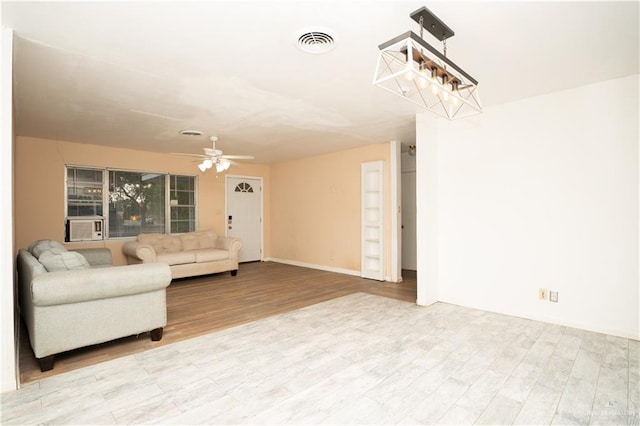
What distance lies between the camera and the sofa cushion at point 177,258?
5461mm

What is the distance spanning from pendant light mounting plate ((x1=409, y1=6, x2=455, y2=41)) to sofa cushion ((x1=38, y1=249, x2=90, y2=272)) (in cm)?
342

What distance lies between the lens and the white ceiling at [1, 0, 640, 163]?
2029 millimetres

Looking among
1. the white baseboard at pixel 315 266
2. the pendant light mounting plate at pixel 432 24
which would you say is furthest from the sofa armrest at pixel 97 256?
the pendant light mounting plate at pixel 432 24

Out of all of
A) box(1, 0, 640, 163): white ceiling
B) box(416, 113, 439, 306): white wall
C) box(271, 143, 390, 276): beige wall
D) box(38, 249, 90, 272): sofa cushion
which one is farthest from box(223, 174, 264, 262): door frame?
box(416, 113, 439, 306): white wall

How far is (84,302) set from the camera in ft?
8.63

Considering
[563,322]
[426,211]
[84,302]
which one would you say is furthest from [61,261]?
[563,322]

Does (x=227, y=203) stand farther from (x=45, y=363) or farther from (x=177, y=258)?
(x=45, y=363)

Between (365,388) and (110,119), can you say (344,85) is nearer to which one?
(365,388)

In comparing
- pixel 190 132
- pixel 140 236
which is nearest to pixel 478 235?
pixel 190 132

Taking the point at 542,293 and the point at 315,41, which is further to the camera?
the point at 542,293

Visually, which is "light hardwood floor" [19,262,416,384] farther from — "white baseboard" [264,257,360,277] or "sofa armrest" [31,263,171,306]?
"sofa armrest" [31,263,171,306]

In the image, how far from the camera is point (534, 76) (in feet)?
9.82

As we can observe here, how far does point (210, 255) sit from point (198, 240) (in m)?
0.74

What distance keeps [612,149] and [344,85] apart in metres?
2.69
